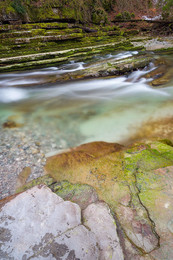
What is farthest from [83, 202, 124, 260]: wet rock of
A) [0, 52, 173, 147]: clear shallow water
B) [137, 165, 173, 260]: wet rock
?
[0, 52, 173, 147]: clear shallow water

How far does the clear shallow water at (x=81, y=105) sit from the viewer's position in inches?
170

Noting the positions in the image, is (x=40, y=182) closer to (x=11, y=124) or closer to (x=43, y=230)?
(x=43, y=230)

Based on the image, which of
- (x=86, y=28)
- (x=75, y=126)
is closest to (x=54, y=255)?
(x=75, y=126)

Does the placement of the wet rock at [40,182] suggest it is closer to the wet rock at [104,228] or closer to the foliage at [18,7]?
the wet rock at [104,228]

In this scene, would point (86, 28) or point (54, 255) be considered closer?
point (54, 255)

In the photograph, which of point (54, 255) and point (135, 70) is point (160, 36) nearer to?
point (135, 70)

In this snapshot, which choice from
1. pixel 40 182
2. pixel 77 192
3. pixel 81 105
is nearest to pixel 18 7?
pixel 81 105

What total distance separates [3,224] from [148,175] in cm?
227

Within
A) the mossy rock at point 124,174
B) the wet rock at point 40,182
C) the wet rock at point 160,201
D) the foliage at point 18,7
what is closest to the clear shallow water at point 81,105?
the mossy rock at point 124,174

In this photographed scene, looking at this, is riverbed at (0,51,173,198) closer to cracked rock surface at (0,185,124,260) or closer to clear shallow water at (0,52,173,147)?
clear shallow water at (0,52,173,147)

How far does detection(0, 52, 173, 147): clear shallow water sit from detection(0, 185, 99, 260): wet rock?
184cm

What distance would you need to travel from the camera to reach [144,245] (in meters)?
1.68

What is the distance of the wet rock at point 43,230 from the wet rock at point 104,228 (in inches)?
3.1

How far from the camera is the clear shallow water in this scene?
431cm
